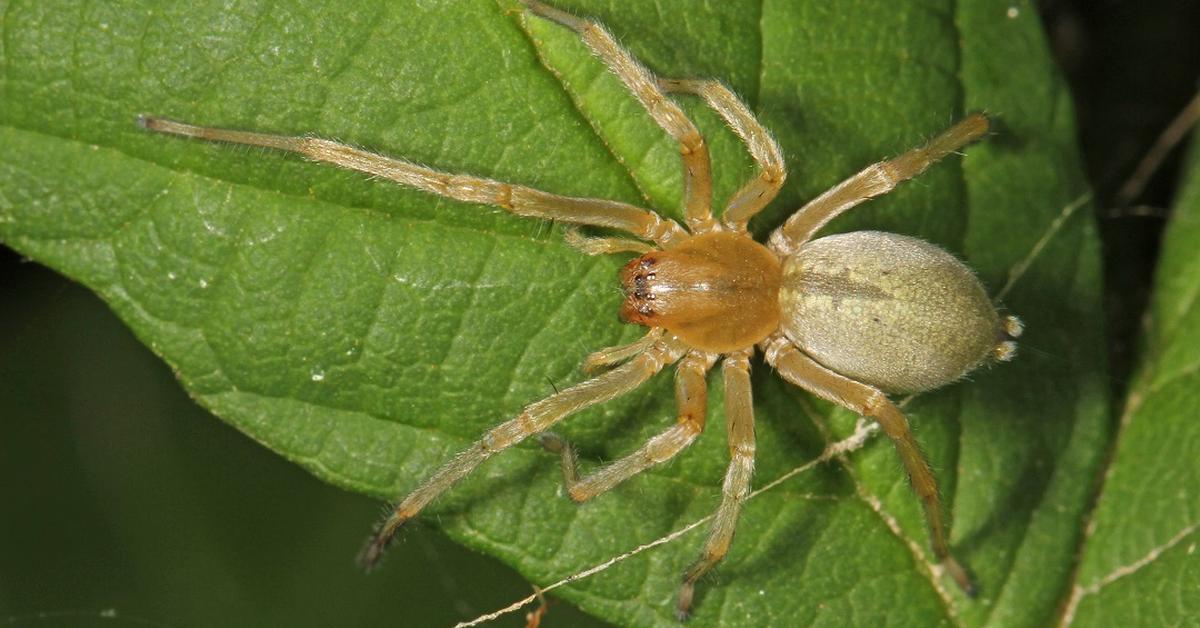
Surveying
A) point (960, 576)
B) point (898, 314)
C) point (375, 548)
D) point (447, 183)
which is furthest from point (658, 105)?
point (960, 576)

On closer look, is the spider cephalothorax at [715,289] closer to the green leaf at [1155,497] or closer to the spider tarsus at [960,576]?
the spider tarsus at [960,576]

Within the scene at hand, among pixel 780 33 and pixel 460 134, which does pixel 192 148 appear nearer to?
pixel 460 134

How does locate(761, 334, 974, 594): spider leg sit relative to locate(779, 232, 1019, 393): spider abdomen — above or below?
below

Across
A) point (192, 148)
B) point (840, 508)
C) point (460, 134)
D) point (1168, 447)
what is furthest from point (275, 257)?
point (1168, 447)

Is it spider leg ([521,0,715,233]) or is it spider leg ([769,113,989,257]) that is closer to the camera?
spider leg ([521,0,715,233])

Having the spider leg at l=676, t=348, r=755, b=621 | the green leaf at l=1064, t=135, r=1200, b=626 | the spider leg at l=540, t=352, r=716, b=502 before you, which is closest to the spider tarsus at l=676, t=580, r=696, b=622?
the spider leg at l=676, t=348, r=755, b=621

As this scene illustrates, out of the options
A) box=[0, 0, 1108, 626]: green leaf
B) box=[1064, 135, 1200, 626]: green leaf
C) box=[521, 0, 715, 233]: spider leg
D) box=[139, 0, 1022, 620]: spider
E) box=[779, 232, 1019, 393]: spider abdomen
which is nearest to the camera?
box=[0, 0, 1108, 626]: green leaf

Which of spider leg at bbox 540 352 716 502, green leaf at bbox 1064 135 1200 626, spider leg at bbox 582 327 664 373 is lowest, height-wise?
green leaf at bbox 1064 135 1200 626

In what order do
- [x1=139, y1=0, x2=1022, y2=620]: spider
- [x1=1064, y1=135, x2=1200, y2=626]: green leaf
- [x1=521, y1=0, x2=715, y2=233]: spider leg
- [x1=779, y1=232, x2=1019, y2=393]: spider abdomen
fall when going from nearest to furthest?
1. [x1=521, y1=0, x2=715, y2=233]: spider leg
2. [x1=139, y1=0, x2=1022, y2=620]: spider
3. [x1=779, y1=232, x2=1019, y2=393]: spider abdomen
4. [x1=1064, y1=135, x2=1200, y2=626]: green leaf

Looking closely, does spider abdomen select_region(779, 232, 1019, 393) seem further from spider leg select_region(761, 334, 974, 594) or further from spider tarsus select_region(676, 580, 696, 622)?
spider tarsus select_region(676, 580, 696, 622)
